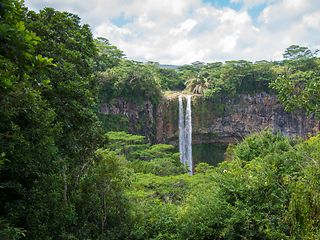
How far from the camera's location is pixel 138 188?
10.7m

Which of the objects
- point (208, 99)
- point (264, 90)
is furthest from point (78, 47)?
point (264, 90)

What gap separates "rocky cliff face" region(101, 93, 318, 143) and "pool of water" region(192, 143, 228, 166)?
806mm

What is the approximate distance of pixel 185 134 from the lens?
26266 mm

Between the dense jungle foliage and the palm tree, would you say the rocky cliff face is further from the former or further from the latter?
the dense jungle foliage

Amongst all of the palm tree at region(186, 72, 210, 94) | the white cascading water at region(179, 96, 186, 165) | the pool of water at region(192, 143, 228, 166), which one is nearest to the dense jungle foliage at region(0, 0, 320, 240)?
the white cascading water at region(179, 96, 186, 165)

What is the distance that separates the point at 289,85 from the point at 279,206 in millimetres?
2387

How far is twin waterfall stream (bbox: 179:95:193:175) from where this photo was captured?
25.7 meters

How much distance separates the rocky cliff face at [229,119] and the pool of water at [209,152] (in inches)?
31.7

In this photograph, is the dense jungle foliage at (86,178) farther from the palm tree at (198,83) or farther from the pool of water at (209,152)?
the pool of water at (209,152)

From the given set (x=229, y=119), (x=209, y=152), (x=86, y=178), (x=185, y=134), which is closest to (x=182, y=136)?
(x=185, y=134)

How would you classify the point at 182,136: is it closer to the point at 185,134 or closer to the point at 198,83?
the point at 185,134

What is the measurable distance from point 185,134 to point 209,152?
130 inches

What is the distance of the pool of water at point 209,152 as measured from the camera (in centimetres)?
2759

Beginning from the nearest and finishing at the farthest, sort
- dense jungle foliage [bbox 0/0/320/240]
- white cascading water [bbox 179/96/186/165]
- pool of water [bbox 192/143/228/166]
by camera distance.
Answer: dense jungle foliage [bbox 0/0/320/240]
white cascading water [bbox 179/96/186/165]
pool of water [bbox 192/143/228/166]
